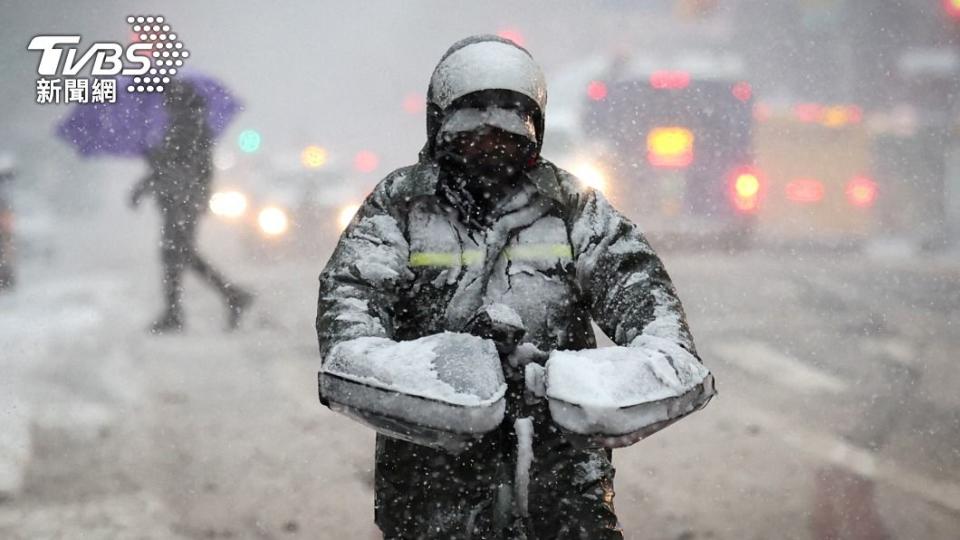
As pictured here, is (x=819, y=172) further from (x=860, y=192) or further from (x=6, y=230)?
(x=6, y=230)

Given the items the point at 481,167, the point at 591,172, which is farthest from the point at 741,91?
the point at 481,167

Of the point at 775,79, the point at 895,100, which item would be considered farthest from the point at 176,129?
the point at 895,100

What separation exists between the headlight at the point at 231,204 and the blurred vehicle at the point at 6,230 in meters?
1.56

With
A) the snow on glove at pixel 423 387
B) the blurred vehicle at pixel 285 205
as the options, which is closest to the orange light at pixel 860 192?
the blurred vehicle at pixel 285 205

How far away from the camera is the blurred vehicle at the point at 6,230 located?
6.34m

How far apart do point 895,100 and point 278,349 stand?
7041 mm

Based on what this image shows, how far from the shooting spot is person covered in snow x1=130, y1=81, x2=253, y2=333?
489 cm

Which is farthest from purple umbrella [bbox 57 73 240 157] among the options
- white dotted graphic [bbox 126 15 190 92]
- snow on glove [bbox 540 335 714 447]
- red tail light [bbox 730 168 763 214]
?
red tail light [bbox 730 168 763 214]

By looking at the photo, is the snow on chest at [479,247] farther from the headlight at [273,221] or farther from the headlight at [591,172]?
the headlight at [273,221]

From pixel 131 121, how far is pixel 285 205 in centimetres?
175

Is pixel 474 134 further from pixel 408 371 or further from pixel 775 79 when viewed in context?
pixel 775 79

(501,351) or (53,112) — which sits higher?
(53,112)

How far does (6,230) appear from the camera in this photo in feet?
20.6

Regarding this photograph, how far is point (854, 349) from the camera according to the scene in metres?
5.83
